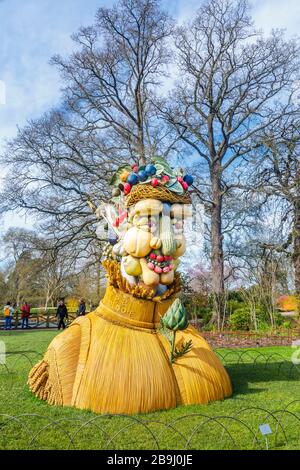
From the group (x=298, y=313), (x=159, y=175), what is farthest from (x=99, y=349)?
(x=298, y=313)

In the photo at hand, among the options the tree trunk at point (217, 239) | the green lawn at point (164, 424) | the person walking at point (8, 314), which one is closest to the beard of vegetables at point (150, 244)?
the green lawn at point (164, 424)

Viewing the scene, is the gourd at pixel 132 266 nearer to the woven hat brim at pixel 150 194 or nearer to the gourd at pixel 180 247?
the gourd at pixel 180 247

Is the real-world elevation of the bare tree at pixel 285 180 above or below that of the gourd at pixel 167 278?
above

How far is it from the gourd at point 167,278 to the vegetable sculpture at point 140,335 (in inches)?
0.5

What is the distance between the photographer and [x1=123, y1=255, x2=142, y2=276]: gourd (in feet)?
18.7

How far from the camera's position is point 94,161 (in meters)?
21.0

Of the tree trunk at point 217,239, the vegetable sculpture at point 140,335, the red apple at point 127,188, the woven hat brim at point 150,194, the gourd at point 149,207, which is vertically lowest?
the vegetable sculpture at point 140,335

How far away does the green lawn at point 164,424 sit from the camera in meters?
4.06

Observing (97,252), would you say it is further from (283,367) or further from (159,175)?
(159,175)

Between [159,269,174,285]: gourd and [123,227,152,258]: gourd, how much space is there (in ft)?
1.24

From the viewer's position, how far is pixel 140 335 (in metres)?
5.45

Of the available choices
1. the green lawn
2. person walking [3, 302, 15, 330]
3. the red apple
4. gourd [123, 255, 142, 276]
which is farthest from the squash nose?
person walking [3, 302, 15, 330]

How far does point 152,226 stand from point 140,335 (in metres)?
1.39

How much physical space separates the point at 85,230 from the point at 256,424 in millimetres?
16849
